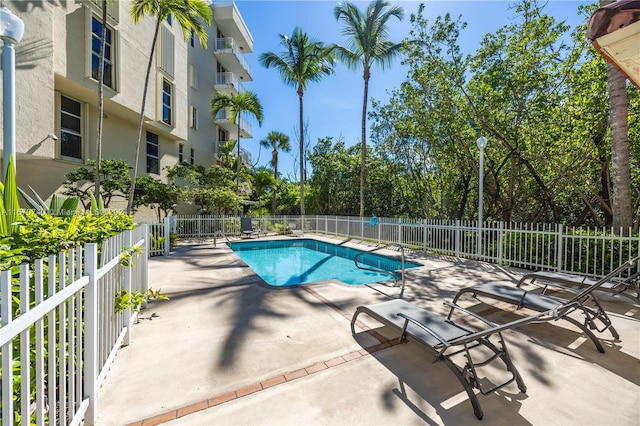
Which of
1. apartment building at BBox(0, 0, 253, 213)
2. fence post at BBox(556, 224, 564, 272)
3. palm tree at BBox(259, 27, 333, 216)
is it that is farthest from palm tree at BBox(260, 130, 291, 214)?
fence post at BBox(556, 224, 564, 272)

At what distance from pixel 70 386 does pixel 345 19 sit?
54.3 feet

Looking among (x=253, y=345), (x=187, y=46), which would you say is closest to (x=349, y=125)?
(x=187, y=46)

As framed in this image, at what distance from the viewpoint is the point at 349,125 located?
26375 millimetres

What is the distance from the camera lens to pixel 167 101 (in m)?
15.8

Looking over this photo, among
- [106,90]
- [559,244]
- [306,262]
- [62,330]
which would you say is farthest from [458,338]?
[106,90]

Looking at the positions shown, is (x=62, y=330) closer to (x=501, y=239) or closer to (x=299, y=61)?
(x=501, y=239)

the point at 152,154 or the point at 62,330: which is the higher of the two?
the point at 152,154

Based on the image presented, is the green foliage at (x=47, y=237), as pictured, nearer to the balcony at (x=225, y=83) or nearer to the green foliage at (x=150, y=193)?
the green foliage at (x=150, y=193)

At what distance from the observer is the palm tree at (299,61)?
16.8m

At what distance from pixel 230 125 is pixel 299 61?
8421 millimetres

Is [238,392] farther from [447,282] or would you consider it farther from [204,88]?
[204,88]

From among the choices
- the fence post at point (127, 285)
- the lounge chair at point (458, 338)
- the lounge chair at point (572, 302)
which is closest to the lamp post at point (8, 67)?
the fence post at point (127, 285)

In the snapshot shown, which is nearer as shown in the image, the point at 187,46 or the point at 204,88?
the point at 187,46

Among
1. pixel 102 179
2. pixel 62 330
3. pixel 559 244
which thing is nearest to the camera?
pixel 62 330
